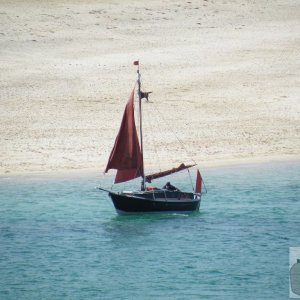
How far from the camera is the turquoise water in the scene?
88.3 feet

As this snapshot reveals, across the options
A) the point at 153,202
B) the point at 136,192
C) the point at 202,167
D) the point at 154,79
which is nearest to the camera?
the point at 153,202

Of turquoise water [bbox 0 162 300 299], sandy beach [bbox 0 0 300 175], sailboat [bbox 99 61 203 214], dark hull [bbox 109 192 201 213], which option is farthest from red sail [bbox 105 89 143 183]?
sandy beach [bbox 0 0 300 175]

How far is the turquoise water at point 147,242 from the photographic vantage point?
88.3 feet

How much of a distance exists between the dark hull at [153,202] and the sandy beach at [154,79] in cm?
724

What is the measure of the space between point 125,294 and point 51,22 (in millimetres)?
39975

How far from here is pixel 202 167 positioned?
4181 cm

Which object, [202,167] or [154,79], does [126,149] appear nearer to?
[202,167]

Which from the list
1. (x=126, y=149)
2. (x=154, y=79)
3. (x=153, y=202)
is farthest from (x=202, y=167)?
(x=154, y=79)

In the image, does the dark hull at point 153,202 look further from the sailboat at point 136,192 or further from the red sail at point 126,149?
the red sail at point 126,149

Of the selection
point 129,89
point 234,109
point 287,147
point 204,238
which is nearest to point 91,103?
point 129,89

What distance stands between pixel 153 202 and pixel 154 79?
19513 millimetres

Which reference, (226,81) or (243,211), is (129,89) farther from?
(243,211)

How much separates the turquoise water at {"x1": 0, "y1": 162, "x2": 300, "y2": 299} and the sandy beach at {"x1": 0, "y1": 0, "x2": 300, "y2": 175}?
3.26 m

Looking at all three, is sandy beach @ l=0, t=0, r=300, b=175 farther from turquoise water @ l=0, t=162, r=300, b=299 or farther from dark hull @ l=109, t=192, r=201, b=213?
dark hull @ l=109, t=192, r=201, b=213
